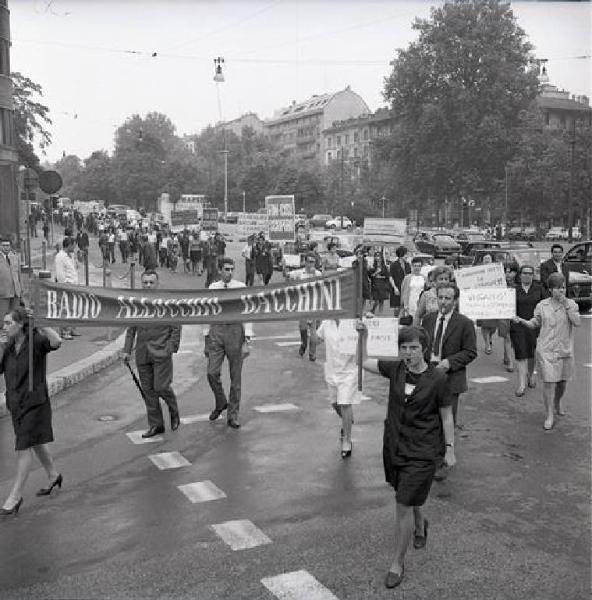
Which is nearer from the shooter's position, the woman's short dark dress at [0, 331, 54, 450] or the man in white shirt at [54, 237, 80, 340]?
the woman's short dark dress at [0, 331, 54, 450]

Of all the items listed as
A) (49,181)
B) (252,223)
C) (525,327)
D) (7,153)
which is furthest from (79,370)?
(252,223)

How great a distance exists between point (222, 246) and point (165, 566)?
72.3 ft

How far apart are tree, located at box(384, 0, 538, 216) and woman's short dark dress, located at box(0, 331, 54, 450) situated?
164 feet

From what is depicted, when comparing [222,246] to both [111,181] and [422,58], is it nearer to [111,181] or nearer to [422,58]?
[422,58]

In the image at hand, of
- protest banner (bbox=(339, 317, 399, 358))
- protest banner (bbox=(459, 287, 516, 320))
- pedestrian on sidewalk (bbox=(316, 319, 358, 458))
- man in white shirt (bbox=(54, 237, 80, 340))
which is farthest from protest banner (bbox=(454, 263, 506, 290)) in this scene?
man in white shirt (bbox=(54, 237, 80, 340))

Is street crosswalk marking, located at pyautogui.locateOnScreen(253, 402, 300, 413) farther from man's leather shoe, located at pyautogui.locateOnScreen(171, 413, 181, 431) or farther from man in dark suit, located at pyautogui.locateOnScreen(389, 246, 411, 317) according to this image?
man in dark suit, located at pyautogui.locateOnScreen(389, 246, 411, 317)

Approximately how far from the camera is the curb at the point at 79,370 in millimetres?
10031

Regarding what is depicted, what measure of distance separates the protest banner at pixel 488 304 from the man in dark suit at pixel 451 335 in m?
1.46

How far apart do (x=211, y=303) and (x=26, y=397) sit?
1.70m

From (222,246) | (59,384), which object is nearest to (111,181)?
(222,246)

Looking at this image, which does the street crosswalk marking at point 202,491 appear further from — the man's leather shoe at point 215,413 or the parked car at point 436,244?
the parked car at point 436,244

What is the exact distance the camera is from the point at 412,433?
188 inches

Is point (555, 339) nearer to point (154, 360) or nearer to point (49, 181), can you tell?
point (154, 360)

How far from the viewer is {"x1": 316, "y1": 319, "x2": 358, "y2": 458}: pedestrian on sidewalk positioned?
712cm
